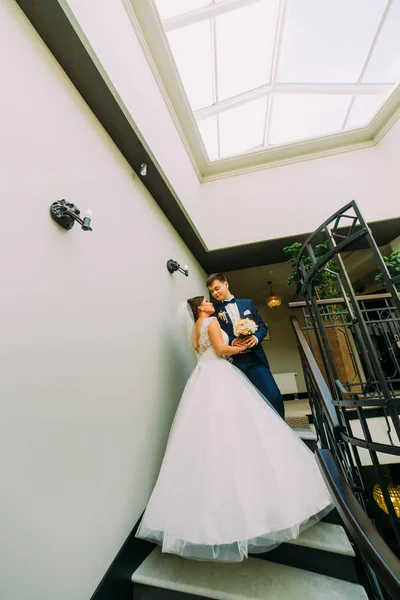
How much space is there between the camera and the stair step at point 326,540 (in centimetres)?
124

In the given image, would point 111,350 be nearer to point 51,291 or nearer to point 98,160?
point 51,291

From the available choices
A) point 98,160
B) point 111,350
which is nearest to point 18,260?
point 111,350

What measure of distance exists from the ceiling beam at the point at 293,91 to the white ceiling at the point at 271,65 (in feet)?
0.04

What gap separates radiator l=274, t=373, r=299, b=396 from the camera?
19.4 feet

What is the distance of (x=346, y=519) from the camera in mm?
761

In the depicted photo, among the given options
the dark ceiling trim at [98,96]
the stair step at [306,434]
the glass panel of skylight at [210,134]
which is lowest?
the stair step at [306,434]

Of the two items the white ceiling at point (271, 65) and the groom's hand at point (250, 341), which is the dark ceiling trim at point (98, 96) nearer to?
the white ceiling at point (271, 65)

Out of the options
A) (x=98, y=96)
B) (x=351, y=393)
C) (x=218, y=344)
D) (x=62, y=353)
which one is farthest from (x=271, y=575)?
(x=98, y=96)

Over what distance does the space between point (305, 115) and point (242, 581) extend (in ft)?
16.8

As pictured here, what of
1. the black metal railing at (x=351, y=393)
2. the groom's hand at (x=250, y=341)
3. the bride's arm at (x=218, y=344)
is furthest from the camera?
the groom's hand at (x=250, y=341)

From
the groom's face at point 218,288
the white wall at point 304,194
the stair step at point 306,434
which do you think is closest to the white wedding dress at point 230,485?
the stair step at point 306,434

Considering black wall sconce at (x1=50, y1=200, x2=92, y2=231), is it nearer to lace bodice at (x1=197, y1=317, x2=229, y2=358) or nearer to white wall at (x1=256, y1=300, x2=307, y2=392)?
lace bodice at (x1=197, y1=317, x2=229, y2=358)

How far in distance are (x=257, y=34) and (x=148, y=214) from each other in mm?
2638

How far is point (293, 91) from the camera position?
11.4 feet
